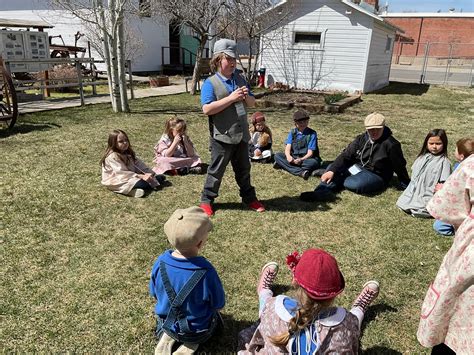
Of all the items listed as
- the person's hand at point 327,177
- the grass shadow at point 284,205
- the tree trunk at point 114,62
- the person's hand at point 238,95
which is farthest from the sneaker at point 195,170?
the tree trunk at point 114,62

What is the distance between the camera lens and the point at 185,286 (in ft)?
7.49

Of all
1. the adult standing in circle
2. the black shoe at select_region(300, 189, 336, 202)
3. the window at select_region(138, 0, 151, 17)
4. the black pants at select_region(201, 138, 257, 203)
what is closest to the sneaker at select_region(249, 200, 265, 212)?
the black pants at select_region(201, 138, 257, 203)

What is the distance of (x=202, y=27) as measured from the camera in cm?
1338

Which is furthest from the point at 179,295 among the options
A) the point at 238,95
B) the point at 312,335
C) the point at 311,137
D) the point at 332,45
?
the point at 332,45

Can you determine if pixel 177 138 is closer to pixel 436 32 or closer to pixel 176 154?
pixel 176 154

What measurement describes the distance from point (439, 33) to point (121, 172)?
51486 millimetres

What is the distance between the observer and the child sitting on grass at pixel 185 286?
7.36ft

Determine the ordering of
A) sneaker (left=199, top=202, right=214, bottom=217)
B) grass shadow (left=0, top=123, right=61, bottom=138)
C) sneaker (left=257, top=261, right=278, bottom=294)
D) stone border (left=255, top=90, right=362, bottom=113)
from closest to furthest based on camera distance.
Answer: sneaker (left=257, top=261, right=278, bottom=294) < sneaker (left=199, top=202, right=214, bottom=217) < grass shadow (left=0, top=123, right=61, bottom=138) < stone border (left=255, top=90, right=362, bottom=113)

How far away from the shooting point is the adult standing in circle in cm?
384

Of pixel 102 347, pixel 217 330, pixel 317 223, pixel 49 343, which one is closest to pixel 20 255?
pixel 49 343

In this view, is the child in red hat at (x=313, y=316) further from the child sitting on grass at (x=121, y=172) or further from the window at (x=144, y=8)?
the window at (x=144, y=8)

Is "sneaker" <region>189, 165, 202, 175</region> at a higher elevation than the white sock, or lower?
higher

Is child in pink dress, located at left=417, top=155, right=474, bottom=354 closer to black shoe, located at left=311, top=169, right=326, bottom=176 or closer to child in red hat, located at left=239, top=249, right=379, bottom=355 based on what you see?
child in red hat, located at left=239, top=249, right=379, bottom=355

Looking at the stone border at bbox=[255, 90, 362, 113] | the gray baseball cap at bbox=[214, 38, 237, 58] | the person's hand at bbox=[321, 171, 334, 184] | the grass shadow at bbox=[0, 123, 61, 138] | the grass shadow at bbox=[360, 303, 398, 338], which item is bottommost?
the grass shadow at bbox=[360, 303, 398, 338]
